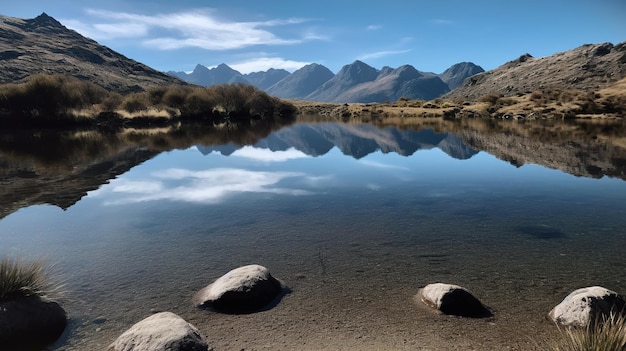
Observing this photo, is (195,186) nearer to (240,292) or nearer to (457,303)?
(240,292)

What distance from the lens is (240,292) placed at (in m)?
10.2

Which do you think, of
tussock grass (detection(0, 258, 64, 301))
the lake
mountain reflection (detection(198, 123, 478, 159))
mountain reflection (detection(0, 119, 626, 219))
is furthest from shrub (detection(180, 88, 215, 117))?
tussock grass (detection(0, 258, 64, 301))

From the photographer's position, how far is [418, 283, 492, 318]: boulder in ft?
Answer: 31.3

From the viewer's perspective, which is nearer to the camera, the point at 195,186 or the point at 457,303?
the point at 457,303

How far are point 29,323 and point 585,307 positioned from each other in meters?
12.7

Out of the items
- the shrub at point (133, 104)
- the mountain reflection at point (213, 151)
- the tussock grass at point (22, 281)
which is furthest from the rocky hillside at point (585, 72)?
the tussock grass at point (22, 281)

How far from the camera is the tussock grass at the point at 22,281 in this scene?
874cm

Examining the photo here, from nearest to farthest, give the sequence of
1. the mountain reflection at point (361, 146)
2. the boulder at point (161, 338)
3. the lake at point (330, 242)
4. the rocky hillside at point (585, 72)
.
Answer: the boulder at point (161, 338), the lake at point (330, 242), the mountain reflection at point (361, 146), the rocky hillside at point (585, 72)

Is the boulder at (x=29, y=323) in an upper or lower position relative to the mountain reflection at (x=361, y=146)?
lower

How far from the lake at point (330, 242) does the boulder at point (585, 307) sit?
0.39m

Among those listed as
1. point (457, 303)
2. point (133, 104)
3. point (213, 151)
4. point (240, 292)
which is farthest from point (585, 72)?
point (240, 292)

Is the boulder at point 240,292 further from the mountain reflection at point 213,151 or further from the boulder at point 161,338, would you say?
the mountain reflection at point 213,151

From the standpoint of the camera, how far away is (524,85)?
636 feet

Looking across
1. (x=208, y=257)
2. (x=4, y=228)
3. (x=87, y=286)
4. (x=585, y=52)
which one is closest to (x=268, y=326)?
(x=208, y=257)
